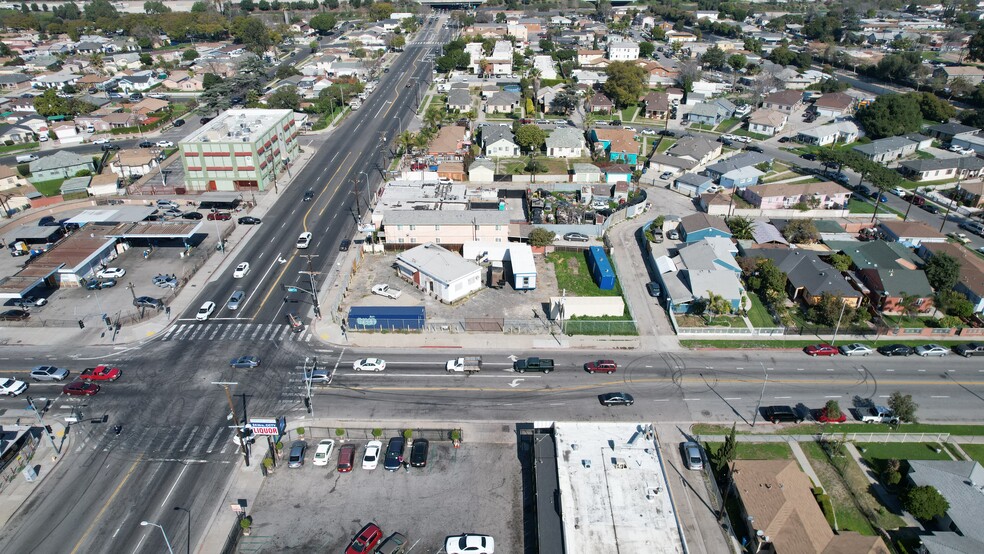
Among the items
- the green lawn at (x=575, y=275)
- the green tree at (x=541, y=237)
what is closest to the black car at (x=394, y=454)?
the green lawn at (x=575, y=275)

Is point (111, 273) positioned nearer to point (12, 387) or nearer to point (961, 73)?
point (12, 387)

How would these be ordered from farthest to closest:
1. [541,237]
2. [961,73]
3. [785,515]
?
1. [961,73]
2. [541,237]
3. [785,515]

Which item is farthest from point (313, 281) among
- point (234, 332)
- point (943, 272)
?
point (943, 272)

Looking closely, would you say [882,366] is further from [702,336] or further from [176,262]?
[176,262]

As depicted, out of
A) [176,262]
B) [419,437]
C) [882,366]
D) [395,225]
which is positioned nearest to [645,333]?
[882,366]

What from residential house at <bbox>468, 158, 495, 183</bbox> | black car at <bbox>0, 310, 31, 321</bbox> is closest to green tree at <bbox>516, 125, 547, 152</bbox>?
residential house at <bbox>468, 158, 495, 183</bbox>

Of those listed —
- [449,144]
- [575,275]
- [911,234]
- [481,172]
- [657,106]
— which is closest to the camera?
[575,275]

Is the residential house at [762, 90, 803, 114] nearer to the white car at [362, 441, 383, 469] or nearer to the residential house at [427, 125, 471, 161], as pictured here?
the residential house at [427, 125, 471, 161]
